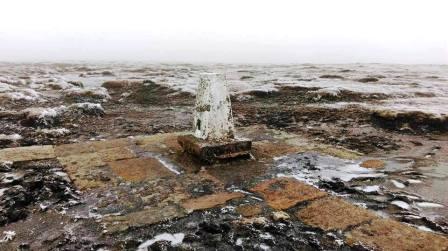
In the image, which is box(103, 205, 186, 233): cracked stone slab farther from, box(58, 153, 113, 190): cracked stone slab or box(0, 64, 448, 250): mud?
box(58, 153, 113, 190): cracked stone slab

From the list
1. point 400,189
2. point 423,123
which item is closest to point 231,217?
point 400,189

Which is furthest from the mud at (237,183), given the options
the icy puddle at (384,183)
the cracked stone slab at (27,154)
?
the cracked stone slab at (27,154)

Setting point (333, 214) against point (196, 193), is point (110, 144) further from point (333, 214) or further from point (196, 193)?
point (333, 214)

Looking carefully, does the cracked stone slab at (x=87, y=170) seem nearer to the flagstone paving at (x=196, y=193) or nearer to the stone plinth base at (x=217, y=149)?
the flagstone paving at (x=196, y=193)

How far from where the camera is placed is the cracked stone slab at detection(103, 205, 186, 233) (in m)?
2.44

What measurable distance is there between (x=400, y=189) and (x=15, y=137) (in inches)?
180

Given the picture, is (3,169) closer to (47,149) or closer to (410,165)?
(47,149)

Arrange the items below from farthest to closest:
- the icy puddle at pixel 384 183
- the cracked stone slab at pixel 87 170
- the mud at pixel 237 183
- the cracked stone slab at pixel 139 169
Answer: the cracked stone slab at pixel 139 169 < the cracked stone slab at pixel 87 170 < the icy puddle at pixel 384 183 < the mud at pixel 237 183

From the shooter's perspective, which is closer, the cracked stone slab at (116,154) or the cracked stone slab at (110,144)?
the cracked stone slab at (116,154)

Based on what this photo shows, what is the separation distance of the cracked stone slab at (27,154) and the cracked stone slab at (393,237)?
3.16m

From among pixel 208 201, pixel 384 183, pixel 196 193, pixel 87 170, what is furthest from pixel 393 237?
pixel 87 170

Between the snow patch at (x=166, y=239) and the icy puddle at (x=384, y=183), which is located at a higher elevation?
the icy puddle at (x=384, y=183)

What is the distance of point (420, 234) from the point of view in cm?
230

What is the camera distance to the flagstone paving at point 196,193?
7.85 feet
